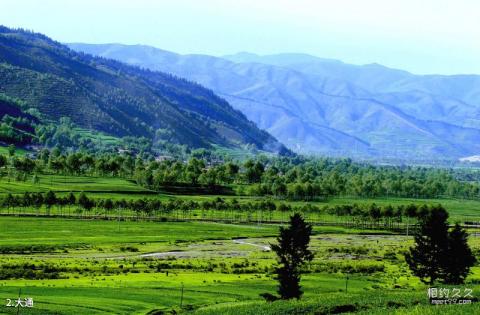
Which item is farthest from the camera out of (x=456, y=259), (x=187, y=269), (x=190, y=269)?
(x=190, y=269)

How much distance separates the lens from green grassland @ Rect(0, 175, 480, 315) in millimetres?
64875

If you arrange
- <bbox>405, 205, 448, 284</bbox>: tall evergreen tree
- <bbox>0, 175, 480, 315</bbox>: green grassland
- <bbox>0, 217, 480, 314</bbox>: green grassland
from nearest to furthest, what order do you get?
<bbox>0, 175, 480, 315</bbox>: green grassland < <bbox>0, 217, 480, 314</bbox>: green grassland < <bbox>405, 205, 448, 284</bbox>: tall evergreen tree

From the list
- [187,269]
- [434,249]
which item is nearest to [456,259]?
[434,249]

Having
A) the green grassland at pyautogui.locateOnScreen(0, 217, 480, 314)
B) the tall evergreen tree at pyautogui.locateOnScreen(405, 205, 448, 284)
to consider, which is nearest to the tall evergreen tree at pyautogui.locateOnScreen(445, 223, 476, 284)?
the tall evergreen tree at pyautogui.locateOnScreen(405, 205, 448, 284)

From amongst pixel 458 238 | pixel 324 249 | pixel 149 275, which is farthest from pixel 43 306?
pixel 324 249

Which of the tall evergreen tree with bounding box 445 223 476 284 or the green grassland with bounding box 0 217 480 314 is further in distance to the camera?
the tall evergreen tree with bounding box 445 223 476 284

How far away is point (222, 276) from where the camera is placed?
340ft

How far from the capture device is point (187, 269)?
111 metres

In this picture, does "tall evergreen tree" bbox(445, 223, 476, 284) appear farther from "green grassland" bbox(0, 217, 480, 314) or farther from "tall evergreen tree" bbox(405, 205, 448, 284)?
"green grassland" bbox(0, 217, 480, 314)

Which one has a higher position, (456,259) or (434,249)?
(434,249)

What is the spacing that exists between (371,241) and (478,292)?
114 metres

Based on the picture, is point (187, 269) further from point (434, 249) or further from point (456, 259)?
point (456, 259)

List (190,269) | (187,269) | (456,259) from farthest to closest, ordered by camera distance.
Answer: (190,269), (187,269), (456,259)

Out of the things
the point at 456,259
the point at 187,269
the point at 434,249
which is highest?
the point at 434,249
